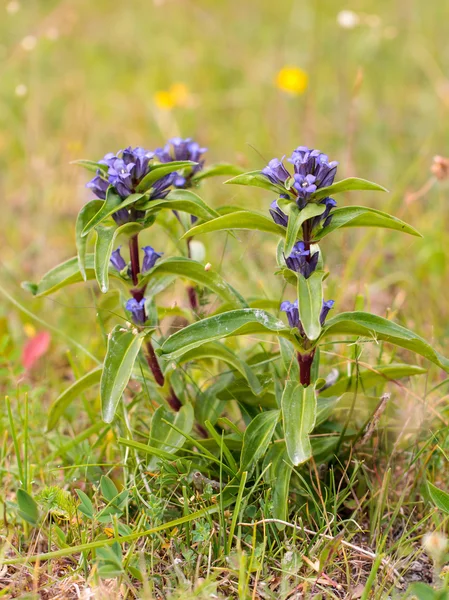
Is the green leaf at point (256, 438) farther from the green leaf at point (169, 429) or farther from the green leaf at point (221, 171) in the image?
the green leaf at point (221, 171)

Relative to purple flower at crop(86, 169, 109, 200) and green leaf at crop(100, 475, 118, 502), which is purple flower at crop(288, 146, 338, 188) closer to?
purple flower at crop(86, 169, 109, 200)

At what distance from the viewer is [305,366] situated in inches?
72.7

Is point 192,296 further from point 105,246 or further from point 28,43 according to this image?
point 28,43

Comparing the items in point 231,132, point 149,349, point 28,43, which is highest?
point 28,43

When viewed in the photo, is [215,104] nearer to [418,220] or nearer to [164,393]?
[418,220]

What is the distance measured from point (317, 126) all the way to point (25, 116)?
202 centimetres

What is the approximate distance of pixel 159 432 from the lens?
76.5 inches

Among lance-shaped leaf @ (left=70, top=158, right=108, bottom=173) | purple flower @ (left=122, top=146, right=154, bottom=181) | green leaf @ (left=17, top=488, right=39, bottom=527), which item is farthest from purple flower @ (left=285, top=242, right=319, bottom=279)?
green leaf @ (left=17, top=488, right=39, bottom=527)

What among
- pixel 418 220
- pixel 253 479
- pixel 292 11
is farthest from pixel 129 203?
pixel 292 11

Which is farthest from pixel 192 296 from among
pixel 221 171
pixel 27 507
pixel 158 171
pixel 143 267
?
pixel 27 507

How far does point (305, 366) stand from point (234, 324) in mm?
241

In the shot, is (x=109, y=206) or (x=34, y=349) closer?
(x=109, y=206)

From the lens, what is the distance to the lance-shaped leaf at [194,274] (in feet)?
6.14

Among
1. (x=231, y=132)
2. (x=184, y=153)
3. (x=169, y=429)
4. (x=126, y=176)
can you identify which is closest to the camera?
(x=126, y=176)
